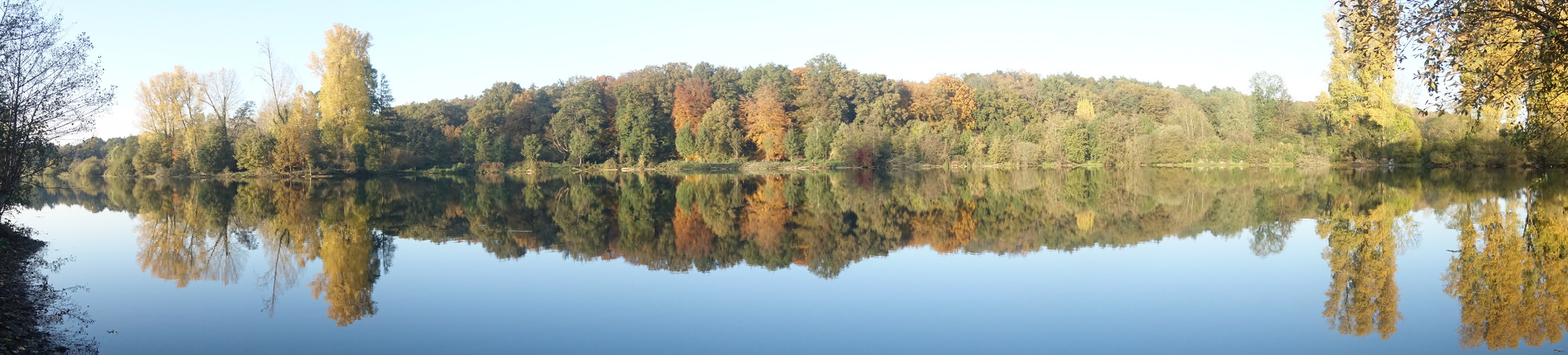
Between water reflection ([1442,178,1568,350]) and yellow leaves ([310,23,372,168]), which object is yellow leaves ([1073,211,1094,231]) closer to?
water reflection ([1442,178,1568,350])

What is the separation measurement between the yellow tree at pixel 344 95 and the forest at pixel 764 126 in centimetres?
8

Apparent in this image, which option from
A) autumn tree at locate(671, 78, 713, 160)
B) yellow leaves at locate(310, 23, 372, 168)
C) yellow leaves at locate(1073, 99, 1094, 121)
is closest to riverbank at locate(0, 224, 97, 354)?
yellow leaves at locate(310, 23, 372, 168)

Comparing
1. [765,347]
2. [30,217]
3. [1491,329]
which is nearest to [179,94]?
[30,217]

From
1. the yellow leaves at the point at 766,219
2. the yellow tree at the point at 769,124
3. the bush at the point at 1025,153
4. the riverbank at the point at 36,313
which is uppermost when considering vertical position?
the yellow tree at the point at 769,124

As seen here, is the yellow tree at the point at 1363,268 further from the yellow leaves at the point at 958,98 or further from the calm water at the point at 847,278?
the yellow leaves at the point at 958,98

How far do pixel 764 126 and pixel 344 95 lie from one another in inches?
953

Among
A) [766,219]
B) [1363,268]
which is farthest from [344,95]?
[1363,268]

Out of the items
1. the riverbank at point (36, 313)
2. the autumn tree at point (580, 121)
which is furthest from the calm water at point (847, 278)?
the autumn tree at point (580, 121)

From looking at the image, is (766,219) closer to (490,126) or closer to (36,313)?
(36,313)

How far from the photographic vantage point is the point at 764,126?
5350 centimetres

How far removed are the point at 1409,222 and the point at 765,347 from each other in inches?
419

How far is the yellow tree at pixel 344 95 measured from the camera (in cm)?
3934

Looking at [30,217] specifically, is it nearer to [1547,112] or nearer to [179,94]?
[1547,112]

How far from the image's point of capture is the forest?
1502 inches
